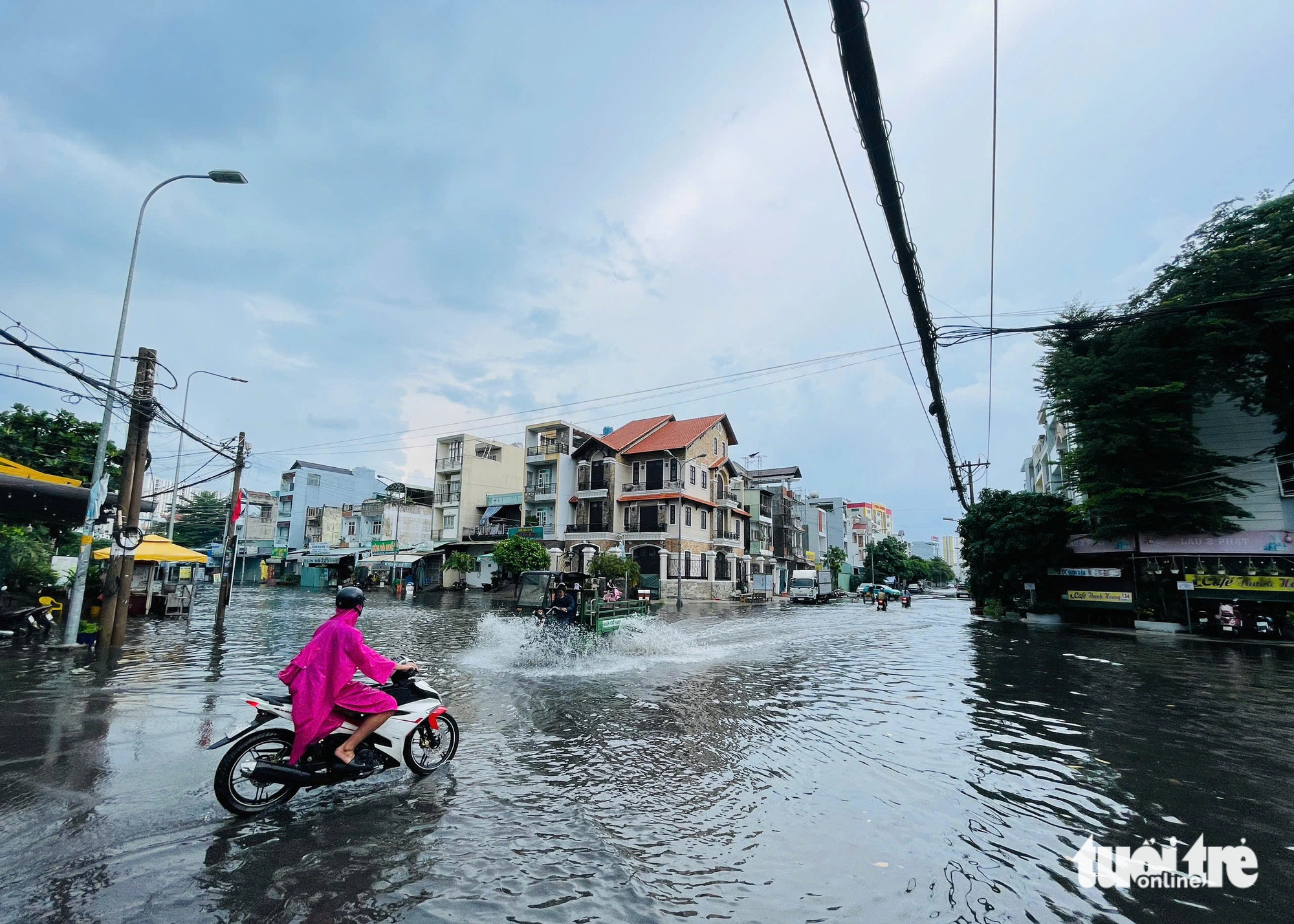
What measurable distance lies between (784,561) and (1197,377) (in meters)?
45.3

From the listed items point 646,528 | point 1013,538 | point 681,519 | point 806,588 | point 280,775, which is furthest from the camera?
point 806,588

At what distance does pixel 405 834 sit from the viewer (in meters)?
4.63

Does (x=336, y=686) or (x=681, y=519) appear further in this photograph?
(x=681, y=519)

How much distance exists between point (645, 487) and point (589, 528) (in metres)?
5.24

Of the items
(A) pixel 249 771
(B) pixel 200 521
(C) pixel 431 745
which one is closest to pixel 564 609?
(C) pixel 431 745

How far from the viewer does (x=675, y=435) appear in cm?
4853

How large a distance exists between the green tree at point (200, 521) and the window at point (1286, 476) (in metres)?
82.9

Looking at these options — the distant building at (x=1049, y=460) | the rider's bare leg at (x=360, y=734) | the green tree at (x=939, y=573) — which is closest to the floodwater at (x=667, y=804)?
the rider's bare leg at (x=360, y=734)

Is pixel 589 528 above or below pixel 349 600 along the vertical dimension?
above

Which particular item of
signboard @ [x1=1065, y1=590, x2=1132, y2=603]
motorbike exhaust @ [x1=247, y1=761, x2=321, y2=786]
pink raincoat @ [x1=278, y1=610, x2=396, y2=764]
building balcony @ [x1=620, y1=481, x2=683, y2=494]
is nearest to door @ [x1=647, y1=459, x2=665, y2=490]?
building balcony @ [x1=620, y1=481, x2=683, y2=494]

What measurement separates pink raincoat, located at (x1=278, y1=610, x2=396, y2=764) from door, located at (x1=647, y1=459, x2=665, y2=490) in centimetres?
4029

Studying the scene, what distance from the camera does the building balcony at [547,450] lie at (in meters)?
49.3

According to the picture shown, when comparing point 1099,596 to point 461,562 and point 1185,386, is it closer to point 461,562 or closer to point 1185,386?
point 1185,386

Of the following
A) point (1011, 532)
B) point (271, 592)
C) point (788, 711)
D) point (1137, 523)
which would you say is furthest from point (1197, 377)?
point (271, 592)
